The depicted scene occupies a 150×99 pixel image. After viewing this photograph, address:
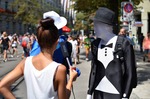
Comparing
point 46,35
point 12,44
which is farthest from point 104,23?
point 12,44

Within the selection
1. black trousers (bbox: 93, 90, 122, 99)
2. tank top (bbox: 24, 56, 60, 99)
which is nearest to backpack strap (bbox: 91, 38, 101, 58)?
black trousers (bbox: 93, 90, 122, 99)

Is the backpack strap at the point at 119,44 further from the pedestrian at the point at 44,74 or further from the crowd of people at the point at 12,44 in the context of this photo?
the crowd of people at the point at 12,44

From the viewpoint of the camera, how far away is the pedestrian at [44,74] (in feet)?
8.30

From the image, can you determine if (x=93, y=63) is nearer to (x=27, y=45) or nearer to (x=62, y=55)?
(x=62, y=55)

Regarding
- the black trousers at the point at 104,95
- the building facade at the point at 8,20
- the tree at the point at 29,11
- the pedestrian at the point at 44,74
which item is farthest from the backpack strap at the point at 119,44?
the building facade at the point at 8,20

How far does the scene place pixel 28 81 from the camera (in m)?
2.69

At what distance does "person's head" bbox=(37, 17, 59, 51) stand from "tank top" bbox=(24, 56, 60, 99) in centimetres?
15

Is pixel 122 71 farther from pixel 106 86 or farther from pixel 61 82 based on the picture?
pixel 61 82

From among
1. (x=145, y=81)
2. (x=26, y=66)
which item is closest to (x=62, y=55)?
(x=26, y=66)

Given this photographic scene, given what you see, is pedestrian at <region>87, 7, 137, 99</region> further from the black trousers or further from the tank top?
the tank top

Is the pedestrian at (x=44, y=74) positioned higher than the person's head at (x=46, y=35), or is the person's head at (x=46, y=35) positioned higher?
the person's head at (x=46, y=35)

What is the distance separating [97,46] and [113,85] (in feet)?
1.57

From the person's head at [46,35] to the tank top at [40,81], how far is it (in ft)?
0.49

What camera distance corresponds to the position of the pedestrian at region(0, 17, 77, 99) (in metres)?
2.53
